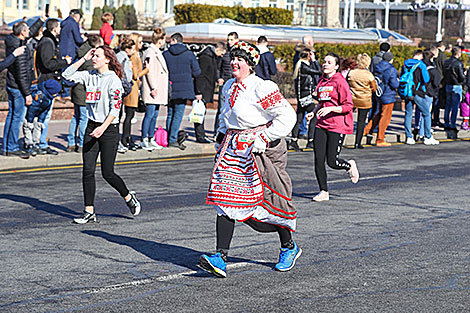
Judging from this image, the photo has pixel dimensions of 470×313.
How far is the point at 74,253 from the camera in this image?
26.3 ft

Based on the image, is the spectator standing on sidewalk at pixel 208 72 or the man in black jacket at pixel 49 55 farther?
the spectator standing on sidewalk at pixel 208 72

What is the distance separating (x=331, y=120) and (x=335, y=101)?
24 cm

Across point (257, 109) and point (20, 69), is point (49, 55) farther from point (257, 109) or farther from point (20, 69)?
point (257, 109)

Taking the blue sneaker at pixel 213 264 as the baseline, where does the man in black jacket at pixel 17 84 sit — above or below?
above

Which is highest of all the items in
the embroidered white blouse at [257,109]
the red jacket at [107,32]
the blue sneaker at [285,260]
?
the red jacket at [107,32]

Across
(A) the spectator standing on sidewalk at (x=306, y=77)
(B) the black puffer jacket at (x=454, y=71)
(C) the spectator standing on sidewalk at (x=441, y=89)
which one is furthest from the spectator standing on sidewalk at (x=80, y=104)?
(C) the spectator standing on sidewalk at (x=441, y=89)

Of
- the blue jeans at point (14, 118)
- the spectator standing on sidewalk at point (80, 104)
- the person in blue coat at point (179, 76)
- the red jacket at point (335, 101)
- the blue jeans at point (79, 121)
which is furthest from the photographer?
the person in blue coat at point (179, 76)

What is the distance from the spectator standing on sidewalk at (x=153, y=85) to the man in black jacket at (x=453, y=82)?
7.52 metres

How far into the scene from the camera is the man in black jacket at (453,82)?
19.8 metres

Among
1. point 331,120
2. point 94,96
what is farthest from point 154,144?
point 94,96

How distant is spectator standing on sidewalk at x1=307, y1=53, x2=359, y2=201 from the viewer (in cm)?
1114

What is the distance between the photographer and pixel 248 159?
716 cm

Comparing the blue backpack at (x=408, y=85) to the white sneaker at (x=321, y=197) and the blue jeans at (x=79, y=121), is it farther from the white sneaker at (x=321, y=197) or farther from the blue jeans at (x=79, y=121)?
the white sneaker at (x=321, y=197)

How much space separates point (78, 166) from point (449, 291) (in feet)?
26.9
